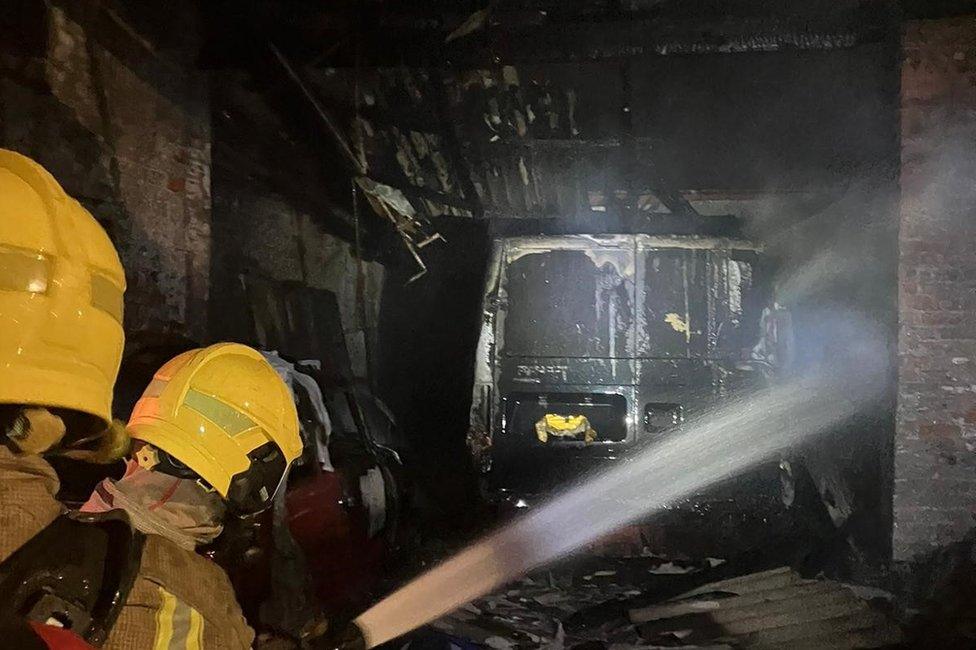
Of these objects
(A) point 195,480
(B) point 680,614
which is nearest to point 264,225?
(A) point 195,480

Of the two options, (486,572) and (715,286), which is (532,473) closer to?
(486,572)

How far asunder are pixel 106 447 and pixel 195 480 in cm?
31

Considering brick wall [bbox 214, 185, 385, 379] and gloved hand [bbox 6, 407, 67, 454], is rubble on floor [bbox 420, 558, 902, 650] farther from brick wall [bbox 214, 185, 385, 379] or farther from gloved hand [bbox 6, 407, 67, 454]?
brick wall [bbox 214, 185, 385, 379]

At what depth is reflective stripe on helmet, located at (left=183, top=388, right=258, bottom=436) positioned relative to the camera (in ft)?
7.46

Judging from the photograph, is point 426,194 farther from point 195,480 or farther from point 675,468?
point 195,480

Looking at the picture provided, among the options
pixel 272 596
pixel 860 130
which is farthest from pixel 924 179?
pixel 272 596

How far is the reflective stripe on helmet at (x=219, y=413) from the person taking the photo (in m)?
2.27

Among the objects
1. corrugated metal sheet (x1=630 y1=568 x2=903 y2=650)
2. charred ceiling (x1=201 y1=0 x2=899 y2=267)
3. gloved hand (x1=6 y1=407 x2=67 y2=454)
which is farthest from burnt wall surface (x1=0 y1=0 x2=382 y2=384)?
corrugated metal sheet (x1=630 y1=568 x2=903 y2=650)

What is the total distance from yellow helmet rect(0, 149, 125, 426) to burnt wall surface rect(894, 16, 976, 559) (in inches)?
165

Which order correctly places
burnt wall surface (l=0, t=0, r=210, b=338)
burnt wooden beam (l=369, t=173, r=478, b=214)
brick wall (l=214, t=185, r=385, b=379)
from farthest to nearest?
burnt wooden beam (l=369, t=173, r=478, b=214), brick wall (l=214, t=185, r=385, b=379), burnt wall surface (l=0, t=0, r=210, b=338)

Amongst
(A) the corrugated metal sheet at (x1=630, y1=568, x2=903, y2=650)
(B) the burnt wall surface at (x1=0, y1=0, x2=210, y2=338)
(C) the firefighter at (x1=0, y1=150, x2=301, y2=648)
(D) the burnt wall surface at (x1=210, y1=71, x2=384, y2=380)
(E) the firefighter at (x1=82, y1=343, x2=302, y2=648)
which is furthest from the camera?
(D) the burnt wall surface at (x1=210, y1=71, x2=384, y2=380)

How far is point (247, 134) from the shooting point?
5438mm

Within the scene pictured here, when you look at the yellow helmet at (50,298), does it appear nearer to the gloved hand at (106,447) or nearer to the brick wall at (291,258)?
the gloved hand at (106,447)

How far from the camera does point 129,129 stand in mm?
4137
